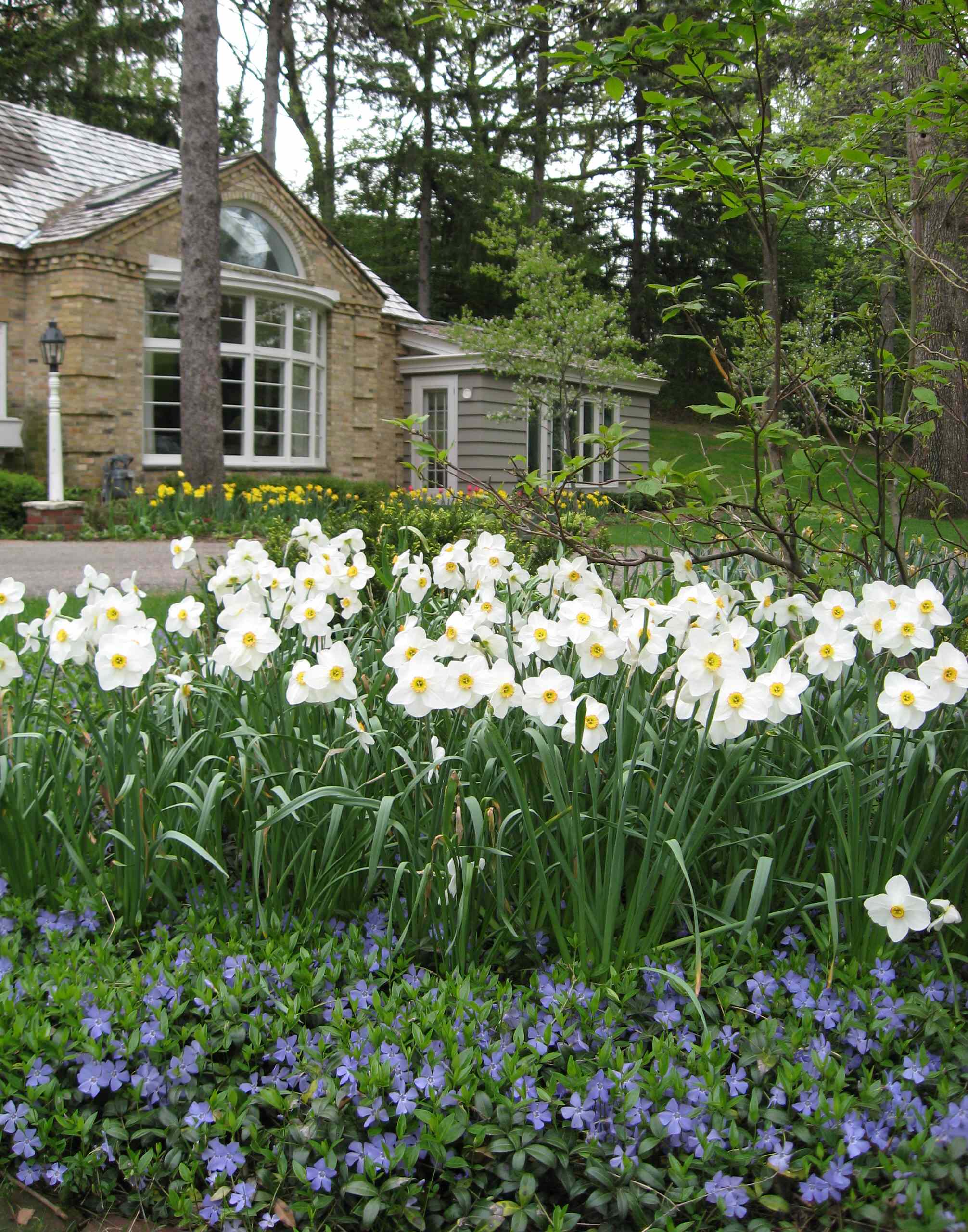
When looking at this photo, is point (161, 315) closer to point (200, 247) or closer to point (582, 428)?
point (200, 247)

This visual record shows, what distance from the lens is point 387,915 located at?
6.66 ft

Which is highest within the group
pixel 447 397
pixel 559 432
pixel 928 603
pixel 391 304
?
pixel 391 304

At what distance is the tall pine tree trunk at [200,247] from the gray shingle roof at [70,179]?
5.93ft

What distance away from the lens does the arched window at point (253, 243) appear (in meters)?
14.3

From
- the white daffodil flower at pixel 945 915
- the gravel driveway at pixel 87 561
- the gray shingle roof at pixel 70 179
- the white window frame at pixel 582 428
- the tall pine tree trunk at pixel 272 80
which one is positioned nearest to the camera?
the white daffodil flower at pixel 945 915

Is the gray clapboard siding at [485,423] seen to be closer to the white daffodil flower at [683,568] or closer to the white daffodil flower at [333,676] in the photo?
the white daffodil flower at [683,568]

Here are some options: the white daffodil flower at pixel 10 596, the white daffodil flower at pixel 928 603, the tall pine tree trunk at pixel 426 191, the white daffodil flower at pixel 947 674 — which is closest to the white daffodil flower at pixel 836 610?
the white daffodil flower at pixel 928 603

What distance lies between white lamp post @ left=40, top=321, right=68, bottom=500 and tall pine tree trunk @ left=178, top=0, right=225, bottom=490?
4.38 feet

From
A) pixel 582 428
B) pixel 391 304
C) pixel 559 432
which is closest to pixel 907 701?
pixel 559 432

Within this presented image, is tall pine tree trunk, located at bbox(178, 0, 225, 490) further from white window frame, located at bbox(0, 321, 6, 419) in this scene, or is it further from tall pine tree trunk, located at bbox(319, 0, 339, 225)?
tall pine tree trunk, located at bbox(319, 0, 339, 225)

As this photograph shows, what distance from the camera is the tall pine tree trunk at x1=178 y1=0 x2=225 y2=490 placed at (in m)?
11.1

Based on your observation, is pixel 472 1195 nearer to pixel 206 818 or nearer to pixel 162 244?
pixel 206 818

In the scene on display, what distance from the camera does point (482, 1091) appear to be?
1.59 m

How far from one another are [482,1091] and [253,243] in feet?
48.3
